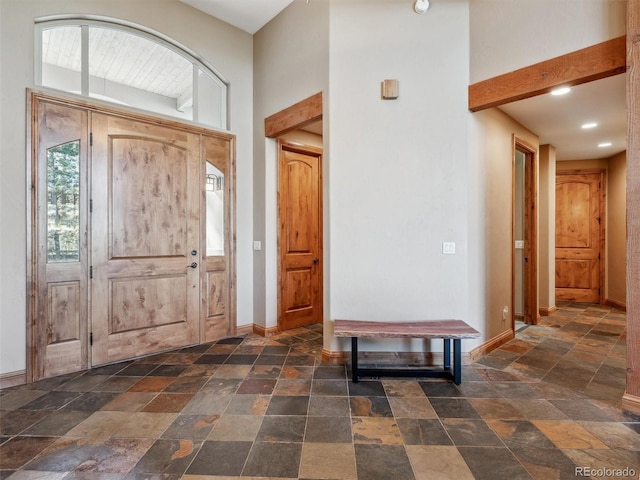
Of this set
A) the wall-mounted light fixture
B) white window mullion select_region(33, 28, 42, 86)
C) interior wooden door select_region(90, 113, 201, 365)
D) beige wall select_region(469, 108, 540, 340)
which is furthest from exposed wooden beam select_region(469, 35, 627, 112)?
white window mullion select_region(33, 28, 42, 86)

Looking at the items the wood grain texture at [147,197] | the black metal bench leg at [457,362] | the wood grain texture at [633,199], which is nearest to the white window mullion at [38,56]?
the wood grain texture at [147,197]

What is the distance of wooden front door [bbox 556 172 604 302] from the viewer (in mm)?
5820

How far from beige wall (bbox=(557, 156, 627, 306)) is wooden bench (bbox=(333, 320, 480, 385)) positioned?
15.4 feet

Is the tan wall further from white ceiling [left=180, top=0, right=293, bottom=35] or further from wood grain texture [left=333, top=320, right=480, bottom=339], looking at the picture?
white ceiling [left=180, top=0, right=293, bottom=35]

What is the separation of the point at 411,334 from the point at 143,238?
9.20 ft

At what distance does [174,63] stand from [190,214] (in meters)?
1.74

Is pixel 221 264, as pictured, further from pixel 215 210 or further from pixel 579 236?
pixel 579 236

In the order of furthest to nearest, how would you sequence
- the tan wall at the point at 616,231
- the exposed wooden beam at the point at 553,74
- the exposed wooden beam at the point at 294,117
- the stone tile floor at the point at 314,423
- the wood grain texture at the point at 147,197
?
the tan wall at the point at 616,231 < the exposed wooden beam at the point at 294,117 < the wood grain texture at the point at 147,197 < the exposed wooden beam at the point at 553,74 < the stone tile floor at the point at 314,423

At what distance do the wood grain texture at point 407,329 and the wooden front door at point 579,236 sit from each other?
4.67 meters

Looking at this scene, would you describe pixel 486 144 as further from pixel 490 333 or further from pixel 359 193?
pixel 490 333

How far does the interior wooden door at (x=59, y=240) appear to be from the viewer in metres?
2.72

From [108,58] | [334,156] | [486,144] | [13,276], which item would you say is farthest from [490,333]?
[108,58]

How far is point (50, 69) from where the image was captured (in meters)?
2.83

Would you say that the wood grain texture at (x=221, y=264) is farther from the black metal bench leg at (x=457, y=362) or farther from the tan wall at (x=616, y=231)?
the tan wall at (x=616, y=231)
